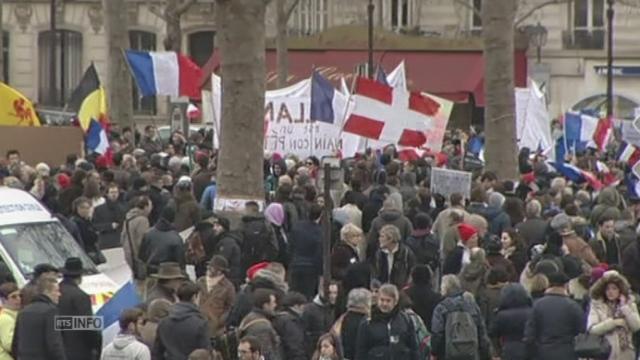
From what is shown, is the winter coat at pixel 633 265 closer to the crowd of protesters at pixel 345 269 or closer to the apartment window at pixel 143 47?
the crowd of protesters at pixel 345 269

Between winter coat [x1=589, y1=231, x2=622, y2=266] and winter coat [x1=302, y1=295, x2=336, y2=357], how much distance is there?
3984 mm

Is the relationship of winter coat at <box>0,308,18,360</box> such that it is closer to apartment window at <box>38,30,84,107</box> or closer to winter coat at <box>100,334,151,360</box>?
winter coat at <box>100,334,151,360</box>

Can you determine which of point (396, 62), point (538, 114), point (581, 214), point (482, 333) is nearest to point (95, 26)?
point (396, 62)

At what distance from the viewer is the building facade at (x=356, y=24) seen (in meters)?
60.7

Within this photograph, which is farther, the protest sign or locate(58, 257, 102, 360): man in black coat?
the protest sign

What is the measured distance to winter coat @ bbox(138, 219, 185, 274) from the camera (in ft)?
62.8

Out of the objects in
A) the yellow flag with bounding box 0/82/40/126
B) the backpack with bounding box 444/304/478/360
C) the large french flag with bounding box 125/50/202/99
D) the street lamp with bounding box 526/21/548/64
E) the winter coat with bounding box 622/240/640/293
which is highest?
the street lamp with bounding box 526/21/548/64

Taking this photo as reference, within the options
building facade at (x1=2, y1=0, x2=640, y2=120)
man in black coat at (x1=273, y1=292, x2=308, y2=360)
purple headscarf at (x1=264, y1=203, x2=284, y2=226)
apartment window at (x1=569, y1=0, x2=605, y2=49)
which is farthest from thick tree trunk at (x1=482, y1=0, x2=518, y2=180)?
apartment window at (x1=569, y1=0, x2=605, y2=49)

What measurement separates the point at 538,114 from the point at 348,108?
915cm

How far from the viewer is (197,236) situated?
20.4 m

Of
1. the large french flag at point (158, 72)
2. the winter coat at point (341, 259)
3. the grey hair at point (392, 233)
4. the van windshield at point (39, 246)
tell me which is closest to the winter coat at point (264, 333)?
the van windshield at point (39, 246)

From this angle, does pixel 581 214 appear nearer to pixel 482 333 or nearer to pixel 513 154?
pixel 482 333

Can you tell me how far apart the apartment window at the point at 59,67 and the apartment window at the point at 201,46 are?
3369 mm

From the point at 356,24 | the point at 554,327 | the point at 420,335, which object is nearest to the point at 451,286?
the point at 420,335
